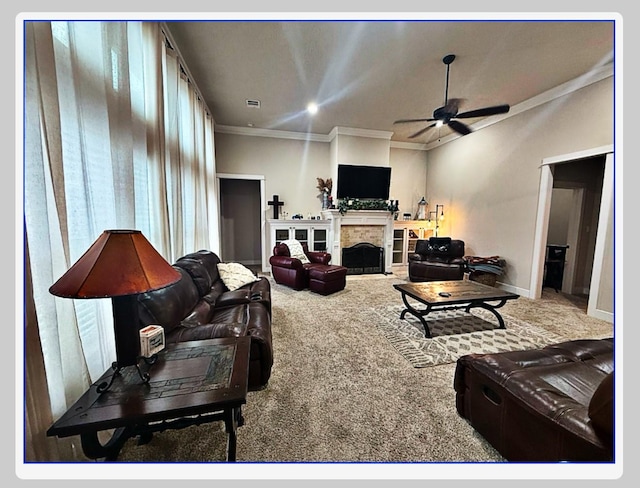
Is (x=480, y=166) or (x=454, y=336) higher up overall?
(x=480, y=166)

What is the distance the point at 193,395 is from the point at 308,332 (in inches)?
71.2

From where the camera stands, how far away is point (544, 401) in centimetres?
105

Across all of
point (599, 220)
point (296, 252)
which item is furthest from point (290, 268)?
point (599, 220)

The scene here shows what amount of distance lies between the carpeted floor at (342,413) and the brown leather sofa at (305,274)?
3.85 feet

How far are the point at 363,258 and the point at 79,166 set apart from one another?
498cm

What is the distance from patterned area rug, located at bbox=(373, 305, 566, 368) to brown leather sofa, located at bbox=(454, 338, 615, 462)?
28.2 inches

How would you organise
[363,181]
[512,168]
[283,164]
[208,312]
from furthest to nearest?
[283,164] < [363,181] < [512,168] < [208,312]

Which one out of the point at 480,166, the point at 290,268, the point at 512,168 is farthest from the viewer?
the point at 480,166

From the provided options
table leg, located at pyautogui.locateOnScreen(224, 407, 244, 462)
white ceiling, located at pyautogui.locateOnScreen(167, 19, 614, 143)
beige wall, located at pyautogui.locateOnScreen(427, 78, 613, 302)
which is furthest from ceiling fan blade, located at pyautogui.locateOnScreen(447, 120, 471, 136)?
table leg, located at pyautogui.locateOnScreen(224, 407, 244, 462)

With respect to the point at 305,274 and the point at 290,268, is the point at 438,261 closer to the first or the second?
the point at 305,274

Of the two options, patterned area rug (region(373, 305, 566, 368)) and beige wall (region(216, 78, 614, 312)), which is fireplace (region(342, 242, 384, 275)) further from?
patterned area rug (region(373, 305, 566, 368))

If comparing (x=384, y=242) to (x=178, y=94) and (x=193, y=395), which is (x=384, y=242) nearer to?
(x=178, y=94)

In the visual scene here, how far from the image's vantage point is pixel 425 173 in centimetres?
652

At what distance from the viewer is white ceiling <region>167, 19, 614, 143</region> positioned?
251 centimetres
